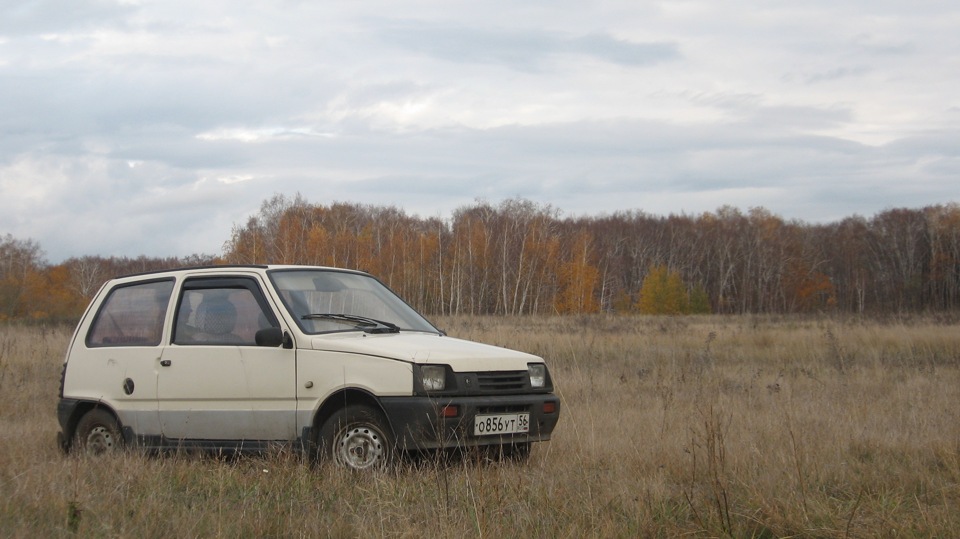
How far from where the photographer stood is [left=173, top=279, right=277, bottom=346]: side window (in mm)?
7043

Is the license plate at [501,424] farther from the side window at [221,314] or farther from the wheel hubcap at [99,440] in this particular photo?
the wheel hubcap at [99,440]

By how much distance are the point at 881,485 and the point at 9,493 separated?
5.62 metres

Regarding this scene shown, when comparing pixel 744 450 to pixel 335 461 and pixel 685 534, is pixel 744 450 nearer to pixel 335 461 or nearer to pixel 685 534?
pixel 685 534

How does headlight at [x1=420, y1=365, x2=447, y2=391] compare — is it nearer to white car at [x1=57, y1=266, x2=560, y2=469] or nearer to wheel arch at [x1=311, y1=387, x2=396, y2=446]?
white car at [x1=57, y1=266, x2=560, y2=469]

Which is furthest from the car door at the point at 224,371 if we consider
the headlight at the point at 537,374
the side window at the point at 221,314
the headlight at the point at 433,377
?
the headlight at the point at 537,374

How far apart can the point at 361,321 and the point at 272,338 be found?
789 millimetres

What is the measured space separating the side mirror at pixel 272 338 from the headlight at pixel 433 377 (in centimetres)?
109

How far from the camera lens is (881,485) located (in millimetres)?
6270

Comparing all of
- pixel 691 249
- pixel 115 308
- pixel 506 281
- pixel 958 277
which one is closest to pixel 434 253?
pixel 506 281

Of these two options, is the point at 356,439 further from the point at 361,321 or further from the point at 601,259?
the point at 601,259

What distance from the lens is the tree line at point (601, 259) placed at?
233 feet

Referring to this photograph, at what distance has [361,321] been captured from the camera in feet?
23.8

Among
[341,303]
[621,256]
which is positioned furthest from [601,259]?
[341,303]

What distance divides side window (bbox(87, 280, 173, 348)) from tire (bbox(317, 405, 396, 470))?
6.16 feet
